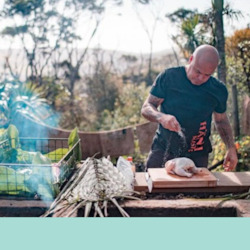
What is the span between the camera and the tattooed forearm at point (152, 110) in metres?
1.64

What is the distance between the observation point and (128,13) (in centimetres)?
209

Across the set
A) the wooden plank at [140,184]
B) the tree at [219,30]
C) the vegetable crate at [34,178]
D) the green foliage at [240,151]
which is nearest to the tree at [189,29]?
the tree at [219,30]

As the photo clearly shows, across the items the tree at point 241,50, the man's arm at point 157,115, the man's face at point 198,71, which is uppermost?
the tree at point 241,50

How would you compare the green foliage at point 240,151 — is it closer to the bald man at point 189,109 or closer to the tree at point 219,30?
the tree at point 219,30

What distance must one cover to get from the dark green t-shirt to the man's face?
0.02 m

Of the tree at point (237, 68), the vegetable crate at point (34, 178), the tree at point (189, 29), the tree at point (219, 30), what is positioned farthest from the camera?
the tree at point (237, 68)

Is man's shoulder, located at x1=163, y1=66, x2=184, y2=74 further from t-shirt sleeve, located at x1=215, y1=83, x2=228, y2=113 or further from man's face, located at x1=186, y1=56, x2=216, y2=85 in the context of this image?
t-shirt sleeve, located at x1=215, y1=83, x2=228, y2=113

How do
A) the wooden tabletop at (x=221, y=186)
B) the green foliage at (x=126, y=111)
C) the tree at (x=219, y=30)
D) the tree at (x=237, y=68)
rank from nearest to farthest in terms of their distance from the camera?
the wooden tabletop at (x=221, y=186) < the tree at (x=219, y=30) < the tree at (x=237, y=68) < the green foliage at (x=126, y=111)

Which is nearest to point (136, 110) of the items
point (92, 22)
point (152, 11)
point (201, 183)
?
point (92, 22)

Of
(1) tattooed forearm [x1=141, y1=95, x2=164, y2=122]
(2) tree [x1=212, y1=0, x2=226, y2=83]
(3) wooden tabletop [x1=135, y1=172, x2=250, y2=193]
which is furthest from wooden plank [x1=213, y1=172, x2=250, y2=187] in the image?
(2) tree [x1=212, y1=0, x2=226, y2=83]

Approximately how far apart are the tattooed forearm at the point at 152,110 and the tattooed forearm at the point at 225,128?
0.27m

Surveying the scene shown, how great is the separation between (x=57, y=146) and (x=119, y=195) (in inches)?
22.7

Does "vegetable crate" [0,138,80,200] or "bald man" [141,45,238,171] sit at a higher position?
"bald man" [141,45,238,171]

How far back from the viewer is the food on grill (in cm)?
140
